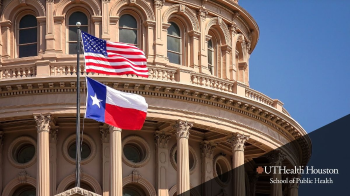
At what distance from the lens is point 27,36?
6556 centimetres

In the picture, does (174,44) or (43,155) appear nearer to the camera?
(43,155)

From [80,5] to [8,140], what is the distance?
695cm

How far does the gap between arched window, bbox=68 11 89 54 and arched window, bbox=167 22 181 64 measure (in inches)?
154

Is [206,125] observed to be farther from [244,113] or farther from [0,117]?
[0,117]

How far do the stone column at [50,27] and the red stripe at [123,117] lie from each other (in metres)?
13.6

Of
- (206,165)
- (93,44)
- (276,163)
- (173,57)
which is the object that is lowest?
(206,165)

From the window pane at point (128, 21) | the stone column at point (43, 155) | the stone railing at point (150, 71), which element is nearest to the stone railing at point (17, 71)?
the stone railing at point (150, 71)

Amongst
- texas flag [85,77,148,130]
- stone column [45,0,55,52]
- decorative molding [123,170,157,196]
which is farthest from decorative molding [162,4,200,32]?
texas flag [85,77,148,130]

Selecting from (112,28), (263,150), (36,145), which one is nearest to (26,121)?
(36,145)

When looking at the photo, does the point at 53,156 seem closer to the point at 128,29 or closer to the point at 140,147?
the point at 140,147

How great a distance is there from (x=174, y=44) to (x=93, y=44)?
14.0 m

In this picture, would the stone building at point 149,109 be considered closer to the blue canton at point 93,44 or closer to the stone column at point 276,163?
the stone column at point 276,163

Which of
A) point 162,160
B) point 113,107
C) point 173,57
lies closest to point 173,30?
point 173,57

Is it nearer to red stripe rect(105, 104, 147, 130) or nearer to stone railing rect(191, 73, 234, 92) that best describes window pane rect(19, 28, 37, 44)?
stone railing rect(191, 73, 234, 92)
